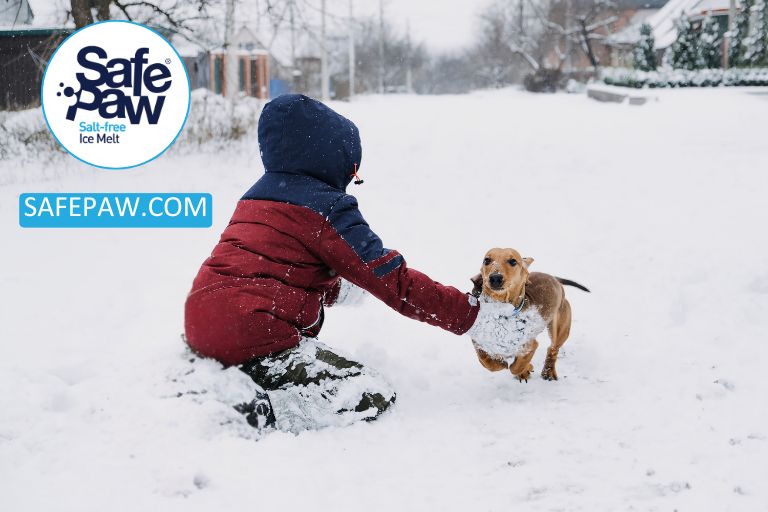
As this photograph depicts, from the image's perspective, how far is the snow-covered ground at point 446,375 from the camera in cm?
267

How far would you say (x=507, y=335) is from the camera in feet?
11.7

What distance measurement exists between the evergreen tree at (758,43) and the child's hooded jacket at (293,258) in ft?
77.4

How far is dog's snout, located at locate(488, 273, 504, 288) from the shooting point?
3.48 metres

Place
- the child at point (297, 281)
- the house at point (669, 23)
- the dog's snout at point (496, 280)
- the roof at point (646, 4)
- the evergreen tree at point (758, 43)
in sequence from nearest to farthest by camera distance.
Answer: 1. the child at point (297, 281)
2. the dog's snout at point (496, 280)
3. the evergreen tree at point (758, 43)
4. the house at point (669, 23)
5. the roof at point (646, 4)

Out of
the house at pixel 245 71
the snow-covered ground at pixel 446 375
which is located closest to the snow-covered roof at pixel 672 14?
the house at pixel 245 71

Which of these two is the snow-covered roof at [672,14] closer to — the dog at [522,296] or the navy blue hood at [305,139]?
the dog at [522,296]

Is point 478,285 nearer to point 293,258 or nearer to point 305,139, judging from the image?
point 293,258

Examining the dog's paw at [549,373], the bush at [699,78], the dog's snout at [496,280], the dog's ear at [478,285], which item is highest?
the bush at [699,78]

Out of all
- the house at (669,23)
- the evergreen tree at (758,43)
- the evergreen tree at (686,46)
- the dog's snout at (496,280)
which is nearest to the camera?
the dog's snout at (496,280)

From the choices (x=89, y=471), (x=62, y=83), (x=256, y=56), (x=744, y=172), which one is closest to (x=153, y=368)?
(x=89, y=471)

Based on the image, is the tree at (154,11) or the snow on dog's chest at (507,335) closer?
the snow on dog's chest at (507,335)

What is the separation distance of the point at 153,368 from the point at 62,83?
14.2ft

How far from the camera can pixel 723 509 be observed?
251 cm

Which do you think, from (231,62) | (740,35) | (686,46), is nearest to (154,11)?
(231,62)
